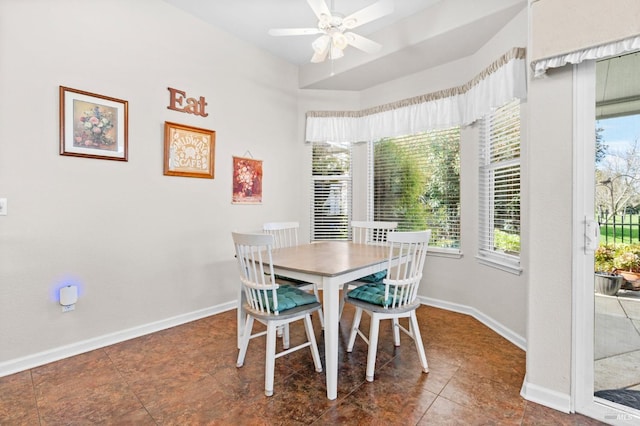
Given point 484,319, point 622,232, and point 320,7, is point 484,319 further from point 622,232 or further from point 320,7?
point 320,7

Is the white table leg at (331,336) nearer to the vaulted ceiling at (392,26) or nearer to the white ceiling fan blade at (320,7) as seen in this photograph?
the white ceiling fan blade at (320,7)

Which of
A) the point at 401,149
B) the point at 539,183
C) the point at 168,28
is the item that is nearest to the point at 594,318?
the point at 539,183

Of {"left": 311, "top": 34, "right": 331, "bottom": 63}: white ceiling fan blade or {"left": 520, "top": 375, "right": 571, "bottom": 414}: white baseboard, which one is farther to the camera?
{"left": 311, "top": 34, "right": 331, "bottom": 63}: white ceiling fan blade

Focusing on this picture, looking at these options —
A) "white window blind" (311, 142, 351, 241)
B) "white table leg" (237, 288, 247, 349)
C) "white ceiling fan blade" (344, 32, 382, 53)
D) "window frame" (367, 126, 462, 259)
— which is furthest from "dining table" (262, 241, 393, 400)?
"white ceiling fan blade" (344, 32, 382, 53)

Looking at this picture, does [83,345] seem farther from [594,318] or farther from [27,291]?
[594,318]

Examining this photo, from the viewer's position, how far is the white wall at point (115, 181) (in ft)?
6.89

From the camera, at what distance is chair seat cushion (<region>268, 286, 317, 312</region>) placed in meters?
1.94

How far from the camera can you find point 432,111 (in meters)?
3.38

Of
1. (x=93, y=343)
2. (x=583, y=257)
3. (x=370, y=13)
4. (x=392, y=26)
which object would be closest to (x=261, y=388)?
(x=93, y=343)

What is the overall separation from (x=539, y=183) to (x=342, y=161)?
8.73 ft

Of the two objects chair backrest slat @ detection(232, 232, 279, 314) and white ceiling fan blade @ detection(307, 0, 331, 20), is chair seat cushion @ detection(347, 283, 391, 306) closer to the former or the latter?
chair backrest slat @ detection(232, 232, 279, 314)

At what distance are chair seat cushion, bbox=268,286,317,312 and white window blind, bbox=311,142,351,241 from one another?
78.4 inches

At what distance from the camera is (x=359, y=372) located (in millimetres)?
2049

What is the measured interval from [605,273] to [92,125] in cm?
352
